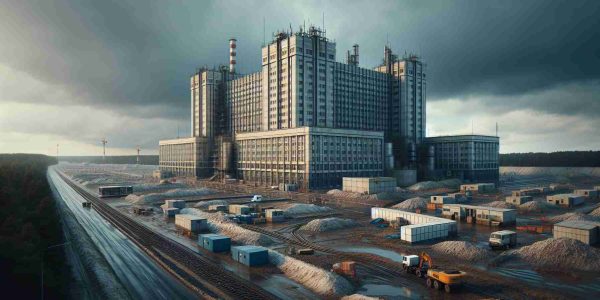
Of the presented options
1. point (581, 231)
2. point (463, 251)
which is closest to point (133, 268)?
point (463, 251)

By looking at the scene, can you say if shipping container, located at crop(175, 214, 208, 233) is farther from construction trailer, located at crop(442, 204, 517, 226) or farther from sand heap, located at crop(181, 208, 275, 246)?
construction trailer, located at crop(442, 204, 517, 226)

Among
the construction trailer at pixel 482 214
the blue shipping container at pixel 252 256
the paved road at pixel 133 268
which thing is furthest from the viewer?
the construction trailer at pixel 482 214

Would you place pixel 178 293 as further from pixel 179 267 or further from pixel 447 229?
pixel 447 229

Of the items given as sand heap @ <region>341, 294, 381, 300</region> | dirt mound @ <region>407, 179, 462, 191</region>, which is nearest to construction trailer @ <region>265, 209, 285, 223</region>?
sand heap @ <region>341, 294, 381, 300</region>

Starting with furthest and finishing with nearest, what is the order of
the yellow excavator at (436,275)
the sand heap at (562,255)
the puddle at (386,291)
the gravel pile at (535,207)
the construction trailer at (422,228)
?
the gravel pile at (535,207) < the construction trailer at (422,228) < the sand heap at (562,255) < the yellow excavator at (436,275) < the puddle at (386,291)

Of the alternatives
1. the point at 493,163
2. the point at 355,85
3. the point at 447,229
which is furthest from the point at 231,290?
the point at 493,163

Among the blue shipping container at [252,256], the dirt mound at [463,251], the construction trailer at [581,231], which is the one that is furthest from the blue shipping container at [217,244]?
the construction trailer at [581,231]

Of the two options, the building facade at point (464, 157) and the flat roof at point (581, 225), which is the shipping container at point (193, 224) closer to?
the flat roof at point (581, 225)
